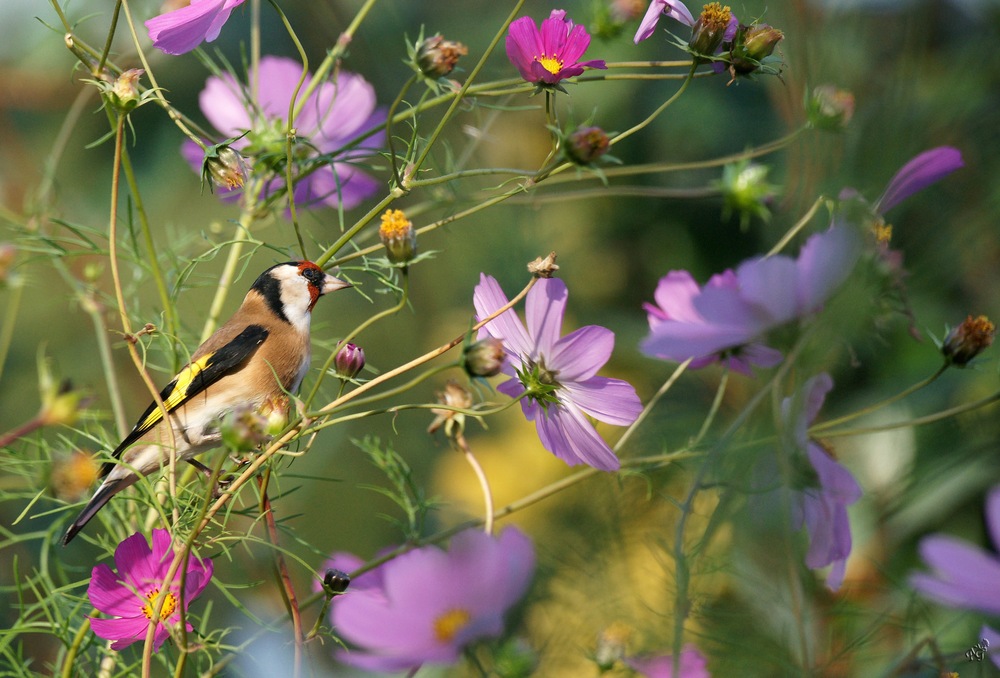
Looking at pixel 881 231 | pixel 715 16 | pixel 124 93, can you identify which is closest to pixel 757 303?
pixel 881 231

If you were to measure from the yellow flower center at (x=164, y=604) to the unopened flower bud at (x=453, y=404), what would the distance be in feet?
0.44

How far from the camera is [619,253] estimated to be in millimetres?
1038

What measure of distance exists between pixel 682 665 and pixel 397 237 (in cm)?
20

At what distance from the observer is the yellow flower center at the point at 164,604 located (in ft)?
1.24

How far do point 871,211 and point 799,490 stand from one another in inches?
3.6

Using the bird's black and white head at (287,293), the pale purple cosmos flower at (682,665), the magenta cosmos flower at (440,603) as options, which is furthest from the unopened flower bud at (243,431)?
the bird's black and white head at (287,293)

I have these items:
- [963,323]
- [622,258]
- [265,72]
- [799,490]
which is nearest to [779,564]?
[799,490]

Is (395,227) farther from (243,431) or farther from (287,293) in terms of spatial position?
(287,293)

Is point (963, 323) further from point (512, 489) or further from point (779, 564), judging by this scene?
point (512, 489)

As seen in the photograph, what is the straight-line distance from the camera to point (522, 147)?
3.15ft

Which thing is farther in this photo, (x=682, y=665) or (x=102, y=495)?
(x=102, y=495)

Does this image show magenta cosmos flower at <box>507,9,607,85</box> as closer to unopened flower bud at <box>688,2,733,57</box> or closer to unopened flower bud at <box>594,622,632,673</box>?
unopened flower bud at <box>688,2,733,57</box>

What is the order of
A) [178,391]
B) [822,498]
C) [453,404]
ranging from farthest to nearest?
[178,391]
[453,404]
[822,498]

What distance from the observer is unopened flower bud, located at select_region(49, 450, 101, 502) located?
0.45m
